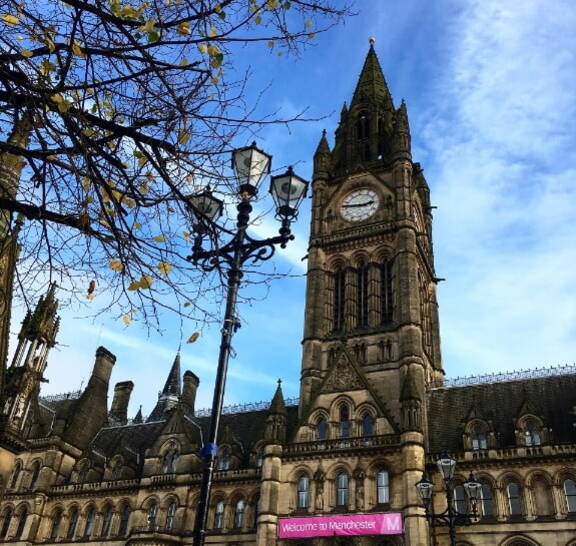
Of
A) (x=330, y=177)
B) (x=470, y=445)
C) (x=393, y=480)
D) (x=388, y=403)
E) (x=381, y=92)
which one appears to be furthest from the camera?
(x=381, y=92)

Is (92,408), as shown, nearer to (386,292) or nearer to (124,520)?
(124,520)

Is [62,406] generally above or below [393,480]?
above

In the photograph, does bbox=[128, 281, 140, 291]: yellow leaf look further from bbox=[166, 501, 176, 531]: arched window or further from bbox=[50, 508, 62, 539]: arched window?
bbox=[50, 508, 62, 539]: arched window

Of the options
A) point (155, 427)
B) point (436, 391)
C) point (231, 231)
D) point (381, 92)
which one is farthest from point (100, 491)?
point (381, 92)

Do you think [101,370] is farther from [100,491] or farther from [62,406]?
[100,491]

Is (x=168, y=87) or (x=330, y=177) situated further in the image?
(x=330, y=177)

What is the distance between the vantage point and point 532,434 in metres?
29.1

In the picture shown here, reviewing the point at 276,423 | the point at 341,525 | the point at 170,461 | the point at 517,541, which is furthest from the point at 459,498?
the point at 170,461

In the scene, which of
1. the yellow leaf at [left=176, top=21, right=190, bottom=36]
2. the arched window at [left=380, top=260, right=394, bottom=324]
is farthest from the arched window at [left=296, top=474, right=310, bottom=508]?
the yellow leaf at [left=176, top=21, right=190, bottom=36]

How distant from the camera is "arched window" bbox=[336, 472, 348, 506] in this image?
28.4m

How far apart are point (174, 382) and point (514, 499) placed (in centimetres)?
3234

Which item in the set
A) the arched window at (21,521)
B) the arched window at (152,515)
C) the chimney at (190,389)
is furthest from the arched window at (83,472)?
the chimney at (190,389)

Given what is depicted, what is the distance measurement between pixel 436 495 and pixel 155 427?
22.3 m

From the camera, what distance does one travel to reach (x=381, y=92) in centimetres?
5175
